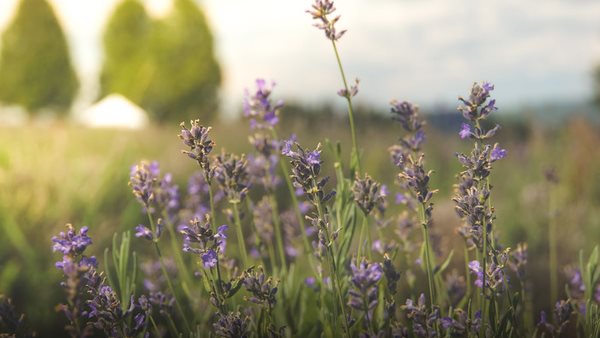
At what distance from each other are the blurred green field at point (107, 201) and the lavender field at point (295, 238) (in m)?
0.02

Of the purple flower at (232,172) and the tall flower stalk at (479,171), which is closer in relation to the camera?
the tall flower stalk at (479,171)

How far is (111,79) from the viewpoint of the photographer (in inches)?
1117

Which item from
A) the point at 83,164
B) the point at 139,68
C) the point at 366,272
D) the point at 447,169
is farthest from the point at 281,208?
the point at 139,68

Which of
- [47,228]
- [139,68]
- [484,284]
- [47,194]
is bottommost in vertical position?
[484,284]

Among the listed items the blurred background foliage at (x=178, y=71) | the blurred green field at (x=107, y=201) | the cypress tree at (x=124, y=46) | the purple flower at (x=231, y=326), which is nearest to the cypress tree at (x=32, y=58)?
the cypress tree at (x=124, y=46)

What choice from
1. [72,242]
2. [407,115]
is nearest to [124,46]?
[407,115]

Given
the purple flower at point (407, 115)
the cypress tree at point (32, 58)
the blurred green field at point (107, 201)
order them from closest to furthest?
the purple flower at point (407, 115) < the blurred green field at point (107, 201) < the cypress tree at point (32, 58)

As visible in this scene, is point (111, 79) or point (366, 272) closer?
point (366, 272)

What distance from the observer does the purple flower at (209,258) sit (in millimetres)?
1698

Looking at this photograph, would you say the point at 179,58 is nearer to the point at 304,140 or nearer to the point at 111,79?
the point at 111,79

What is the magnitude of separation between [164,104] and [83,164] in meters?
19.6

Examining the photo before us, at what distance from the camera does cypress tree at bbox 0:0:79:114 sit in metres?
27.6

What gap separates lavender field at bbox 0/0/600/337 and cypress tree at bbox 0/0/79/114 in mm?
17163

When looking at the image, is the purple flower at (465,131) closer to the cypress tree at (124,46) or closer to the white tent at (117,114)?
the white tent at (117,114)
